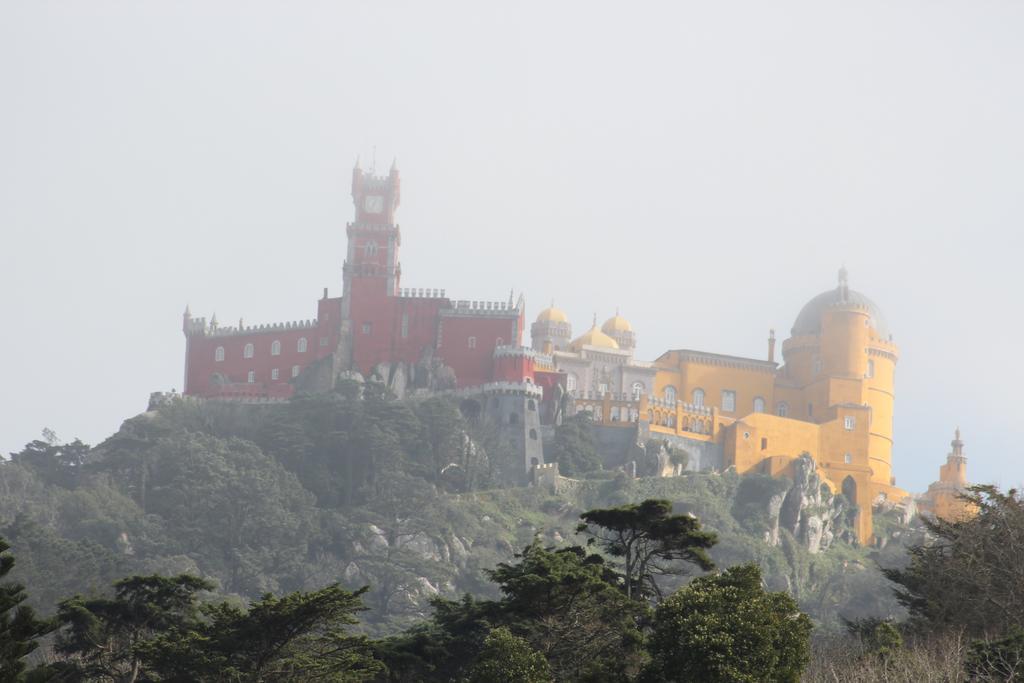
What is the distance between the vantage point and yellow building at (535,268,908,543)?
102 metres

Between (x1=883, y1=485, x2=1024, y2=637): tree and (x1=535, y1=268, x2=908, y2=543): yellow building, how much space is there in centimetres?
4477

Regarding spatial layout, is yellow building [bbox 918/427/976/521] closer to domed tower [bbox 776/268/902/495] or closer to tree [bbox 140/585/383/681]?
domed tower [bbox 776/268/902/495]

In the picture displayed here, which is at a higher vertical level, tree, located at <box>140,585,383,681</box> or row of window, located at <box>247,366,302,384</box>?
row of window, located at <box>247,366,302,384</box>

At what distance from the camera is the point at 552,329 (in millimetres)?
112750

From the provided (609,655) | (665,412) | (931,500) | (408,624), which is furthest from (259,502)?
(609,655)

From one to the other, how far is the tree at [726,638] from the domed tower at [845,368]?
61991mm

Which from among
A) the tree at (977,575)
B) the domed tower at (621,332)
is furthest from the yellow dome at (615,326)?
the tree at (977,575)

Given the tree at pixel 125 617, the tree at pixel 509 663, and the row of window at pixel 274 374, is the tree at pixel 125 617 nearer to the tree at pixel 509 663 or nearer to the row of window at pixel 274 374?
the tree at pixel 509 663

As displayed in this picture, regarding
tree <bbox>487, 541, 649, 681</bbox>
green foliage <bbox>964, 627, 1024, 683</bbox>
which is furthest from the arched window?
green foliage <bbox>964, 627, 1024, 683</bbox>

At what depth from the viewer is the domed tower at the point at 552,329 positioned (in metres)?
112

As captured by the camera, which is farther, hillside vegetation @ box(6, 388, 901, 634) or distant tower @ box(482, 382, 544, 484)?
distant tower @ box(482, 382, 544, 484)

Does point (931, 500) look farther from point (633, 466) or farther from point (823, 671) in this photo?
point (823, 671)

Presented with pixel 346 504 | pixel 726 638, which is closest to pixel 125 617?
pixel 726 638

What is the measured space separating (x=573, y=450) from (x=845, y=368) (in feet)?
54.8
